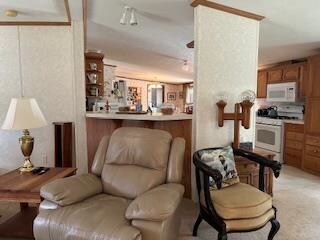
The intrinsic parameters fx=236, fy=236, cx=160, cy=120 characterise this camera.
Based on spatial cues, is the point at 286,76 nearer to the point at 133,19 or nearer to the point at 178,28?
the point at 178,28

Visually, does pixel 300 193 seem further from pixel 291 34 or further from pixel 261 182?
pixel 291 34

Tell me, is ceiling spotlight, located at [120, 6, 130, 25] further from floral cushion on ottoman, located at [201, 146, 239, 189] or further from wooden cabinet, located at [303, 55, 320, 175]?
wooden cabinet, located at [303, 55, 320, 175]

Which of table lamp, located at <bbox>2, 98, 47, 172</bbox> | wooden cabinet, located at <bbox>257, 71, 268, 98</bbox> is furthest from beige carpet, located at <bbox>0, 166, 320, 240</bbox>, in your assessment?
wooden cabinet, located at <bbox>257, 71, 268, 98</bbox>

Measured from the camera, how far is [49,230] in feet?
5.13

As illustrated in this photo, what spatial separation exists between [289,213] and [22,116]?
2.90 m

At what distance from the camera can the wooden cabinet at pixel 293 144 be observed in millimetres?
4406

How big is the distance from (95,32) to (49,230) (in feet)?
10.3

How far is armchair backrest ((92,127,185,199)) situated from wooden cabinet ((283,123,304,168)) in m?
3.36

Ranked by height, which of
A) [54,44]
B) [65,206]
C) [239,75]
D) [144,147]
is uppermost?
[54,44]

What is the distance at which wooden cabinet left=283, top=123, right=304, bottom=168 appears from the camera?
173 inches

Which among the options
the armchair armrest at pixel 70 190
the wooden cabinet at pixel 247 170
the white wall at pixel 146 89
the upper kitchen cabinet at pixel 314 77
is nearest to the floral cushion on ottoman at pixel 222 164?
the wooden cabinet at pixel 247 170

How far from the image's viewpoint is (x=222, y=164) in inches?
86.1

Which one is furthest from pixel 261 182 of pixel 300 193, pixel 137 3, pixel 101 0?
pixel 101 0

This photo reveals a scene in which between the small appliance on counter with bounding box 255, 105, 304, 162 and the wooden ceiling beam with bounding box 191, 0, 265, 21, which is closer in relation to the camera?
the wooden ceiling beam with bounding box 191, 0, 265, 21
